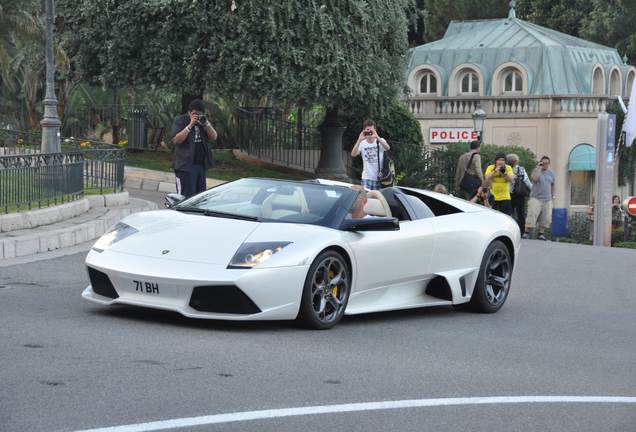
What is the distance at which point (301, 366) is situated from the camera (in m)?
7.63

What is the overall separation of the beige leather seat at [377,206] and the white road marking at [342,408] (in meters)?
3.60

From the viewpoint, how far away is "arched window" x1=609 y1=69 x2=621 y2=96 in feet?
177

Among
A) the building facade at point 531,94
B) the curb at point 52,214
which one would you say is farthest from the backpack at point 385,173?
the building facade at point 531,94

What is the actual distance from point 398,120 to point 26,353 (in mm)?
28597

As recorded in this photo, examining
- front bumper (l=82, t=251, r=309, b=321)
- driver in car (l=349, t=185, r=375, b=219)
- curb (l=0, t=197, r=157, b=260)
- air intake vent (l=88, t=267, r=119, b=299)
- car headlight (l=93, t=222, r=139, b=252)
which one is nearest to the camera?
front bumper (l=82, t=251, r=309, b=321)

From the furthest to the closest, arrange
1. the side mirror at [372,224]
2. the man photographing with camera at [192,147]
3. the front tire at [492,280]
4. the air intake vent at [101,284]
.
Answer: the man photographing with camera at [192,147], the front tire at [492,280], the side mirror at [372,224], the air intake vent at [101,284]

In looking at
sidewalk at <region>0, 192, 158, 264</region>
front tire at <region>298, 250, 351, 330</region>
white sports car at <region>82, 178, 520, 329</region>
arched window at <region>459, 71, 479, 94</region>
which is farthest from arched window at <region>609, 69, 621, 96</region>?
front tire at <region>298, 250, 351, 330</region>

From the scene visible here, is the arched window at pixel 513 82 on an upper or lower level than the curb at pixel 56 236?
upper

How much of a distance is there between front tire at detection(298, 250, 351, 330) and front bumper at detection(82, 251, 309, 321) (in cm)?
14

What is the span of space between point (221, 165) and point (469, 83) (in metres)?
22.7

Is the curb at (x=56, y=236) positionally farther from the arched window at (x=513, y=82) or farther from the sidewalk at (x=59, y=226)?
the arched window at (x=513, y=82)

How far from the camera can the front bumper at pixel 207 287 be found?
342 inches

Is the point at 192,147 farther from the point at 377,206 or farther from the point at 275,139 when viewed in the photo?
the point at 275,139

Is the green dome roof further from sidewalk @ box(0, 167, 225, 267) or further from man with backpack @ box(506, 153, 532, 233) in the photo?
sidewalk @ box(0, 167, 225, 267)
